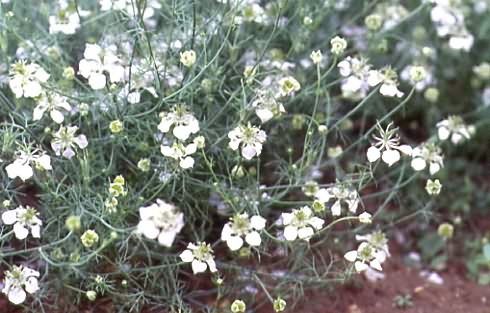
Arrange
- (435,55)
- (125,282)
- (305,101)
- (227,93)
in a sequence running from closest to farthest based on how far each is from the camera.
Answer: (125,282)
(227,93)
(305,101)
(435,55)

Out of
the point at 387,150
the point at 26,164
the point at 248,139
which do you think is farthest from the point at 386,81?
the point at 26,164

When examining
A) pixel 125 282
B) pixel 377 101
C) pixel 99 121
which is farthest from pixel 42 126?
pixel 377 101

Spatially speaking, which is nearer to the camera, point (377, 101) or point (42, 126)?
point (42, 126)

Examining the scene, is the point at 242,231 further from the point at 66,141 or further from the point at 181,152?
the point at 66,141

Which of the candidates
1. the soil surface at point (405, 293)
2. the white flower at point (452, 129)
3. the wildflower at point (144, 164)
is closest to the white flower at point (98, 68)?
the wildflower at point (144, 164)

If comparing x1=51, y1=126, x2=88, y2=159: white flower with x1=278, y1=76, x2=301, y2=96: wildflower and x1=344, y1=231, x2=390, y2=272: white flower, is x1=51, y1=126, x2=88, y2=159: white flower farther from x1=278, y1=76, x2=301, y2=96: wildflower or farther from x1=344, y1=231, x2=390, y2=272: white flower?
x1=344, y1=231, x2=390, y2=272: white flower

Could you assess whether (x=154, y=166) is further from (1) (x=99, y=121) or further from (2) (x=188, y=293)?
(2) (x=188, y=293)
